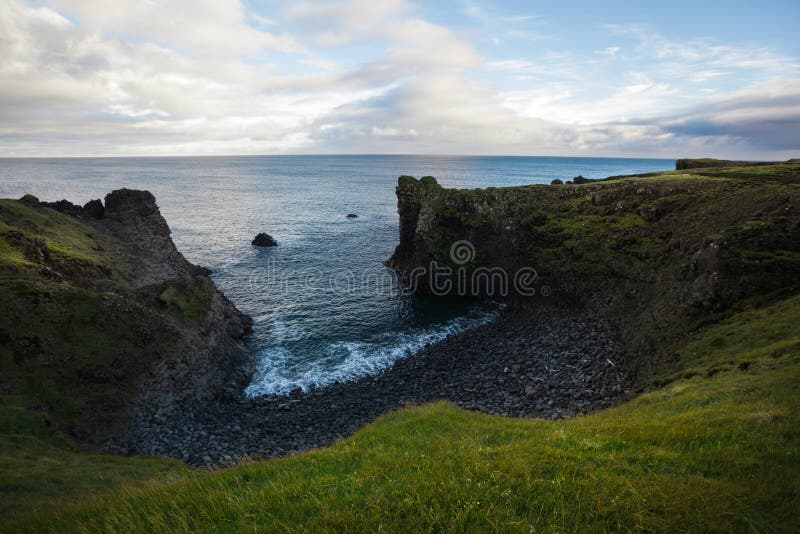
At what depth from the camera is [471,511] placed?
24.4ft

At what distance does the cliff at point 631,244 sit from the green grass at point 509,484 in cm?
1745

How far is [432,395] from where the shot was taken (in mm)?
31047

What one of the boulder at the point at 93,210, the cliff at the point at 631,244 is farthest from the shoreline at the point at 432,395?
the boulder at the point at 93,210

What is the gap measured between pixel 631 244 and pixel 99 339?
50.1 metres

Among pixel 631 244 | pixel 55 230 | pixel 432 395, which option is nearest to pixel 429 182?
pixel 631 244

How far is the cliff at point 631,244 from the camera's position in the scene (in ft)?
96.4

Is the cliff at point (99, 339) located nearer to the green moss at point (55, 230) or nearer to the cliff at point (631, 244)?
the green moss at point (55, 230)

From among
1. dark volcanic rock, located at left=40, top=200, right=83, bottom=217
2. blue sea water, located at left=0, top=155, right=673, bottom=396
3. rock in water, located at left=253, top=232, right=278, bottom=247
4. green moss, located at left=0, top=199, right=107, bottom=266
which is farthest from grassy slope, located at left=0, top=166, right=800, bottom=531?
rock in water, located at left=253, top=232, right=278, bottom=247

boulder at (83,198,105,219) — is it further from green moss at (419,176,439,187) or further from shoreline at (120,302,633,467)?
green moss at (419,176,439,187)

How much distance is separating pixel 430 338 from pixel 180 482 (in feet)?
110

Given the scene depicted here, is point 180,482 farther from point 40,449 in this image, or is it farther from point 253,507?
point 40,449

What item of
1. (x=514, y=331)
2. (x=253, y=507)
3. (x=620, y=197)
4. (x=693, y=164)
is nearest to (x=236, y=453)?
(x=253, y=507)

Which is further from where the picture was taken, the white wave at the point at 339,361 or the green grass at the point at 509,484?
the white wave at the point at 339,361

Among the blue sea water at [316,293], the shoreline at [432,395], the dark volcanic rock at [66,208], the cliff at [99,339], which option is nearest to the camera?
the cliff at [99,339]
